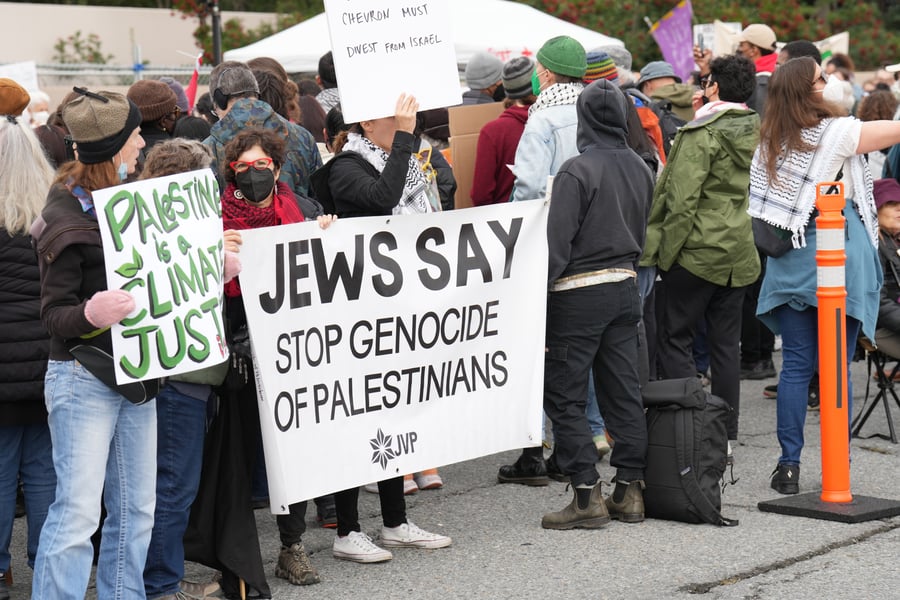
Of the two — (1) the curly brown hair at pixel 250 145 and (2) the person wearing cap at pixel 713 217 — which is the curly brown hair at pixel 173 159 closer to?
(1) the curly brown hair at pixel 250 145

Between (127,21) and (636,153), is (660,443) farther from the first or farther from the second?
(127,21)

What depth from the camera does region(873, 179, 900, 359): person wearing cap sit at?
25.3 ft

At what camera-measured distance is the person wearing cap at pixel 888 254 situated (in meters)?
7.71

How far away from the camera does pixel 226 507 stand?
15.9 ft

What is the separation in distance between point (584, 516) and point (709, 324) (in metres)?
1.84

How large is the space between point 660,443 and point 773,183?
153 centimetres

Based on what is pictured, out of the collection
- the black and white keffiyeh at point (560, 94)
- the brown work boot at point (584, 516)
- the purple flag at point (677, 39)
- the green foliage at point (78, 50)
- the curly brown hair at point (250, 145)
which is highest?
the green foliage at point (78, 50)

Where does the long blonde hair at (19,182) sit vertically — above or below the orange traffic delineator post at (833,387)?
above

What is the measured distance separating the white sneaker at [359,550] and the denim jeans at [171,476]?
2.91 feet

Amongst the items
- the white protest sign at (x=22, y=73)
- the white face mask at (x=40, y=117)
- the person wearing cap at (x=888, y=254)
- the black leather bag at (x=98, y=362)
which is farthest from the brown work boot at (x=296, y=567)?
the white protest sign at (x=22, y=73)

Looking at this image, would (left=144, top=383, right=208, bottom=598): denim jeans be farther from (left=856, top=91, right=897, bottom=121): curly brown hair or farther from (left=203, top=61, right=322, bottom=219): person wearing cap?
(left=856, top=91, right=897, bottom=121): curly brown hair

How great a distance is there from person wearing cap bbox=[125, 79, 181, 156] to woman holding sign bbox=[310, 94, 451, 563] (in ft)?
4.34

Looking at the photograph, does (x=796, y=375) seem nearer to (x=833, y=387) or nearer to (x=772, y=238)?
(x=833, y=387)

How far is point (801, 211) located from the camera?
629 cm
